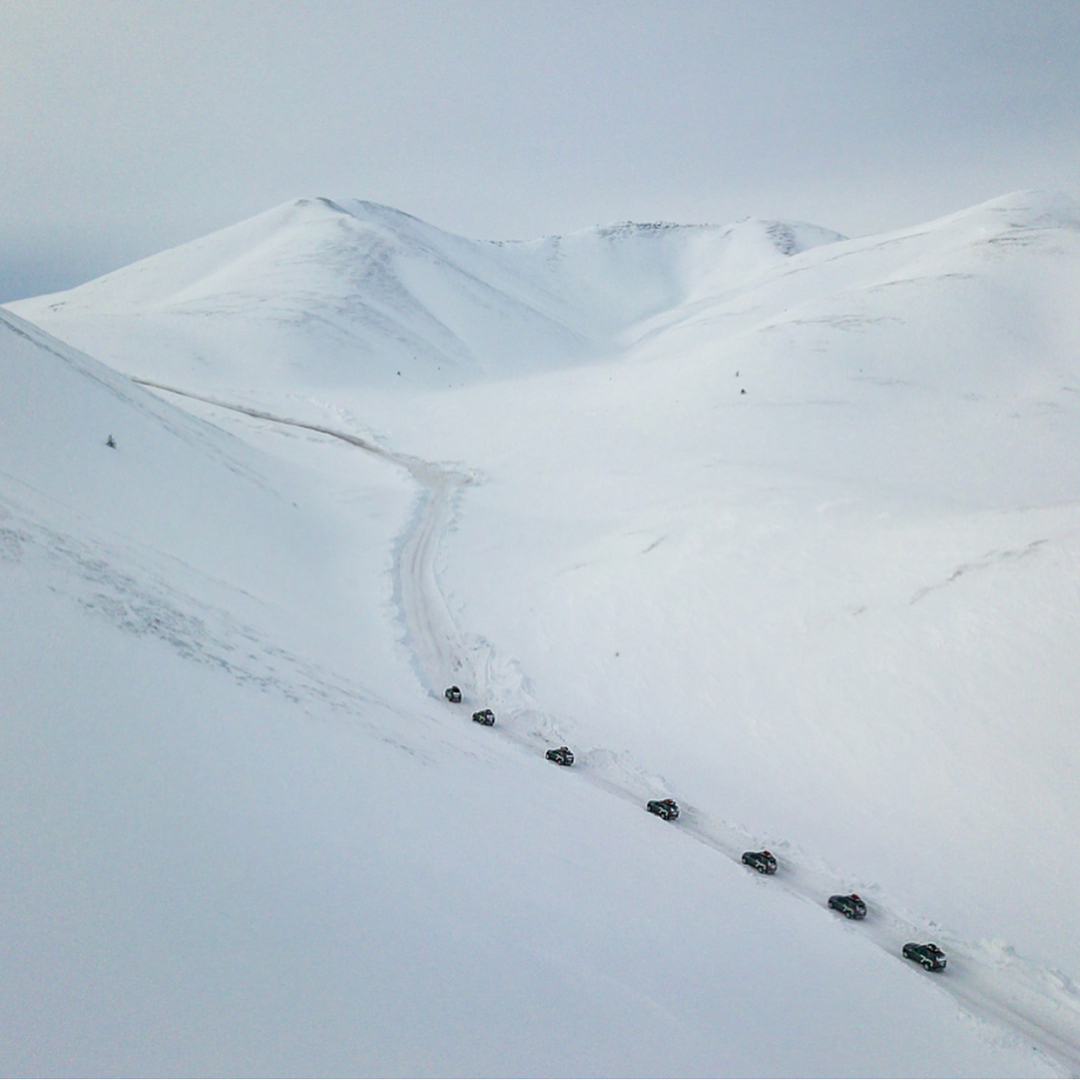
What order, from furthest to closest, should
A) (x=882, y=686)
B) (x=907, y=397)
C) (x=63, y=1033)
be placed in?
(x=907, y=397) < (x=882, y=686) < (x=63, y=1033)

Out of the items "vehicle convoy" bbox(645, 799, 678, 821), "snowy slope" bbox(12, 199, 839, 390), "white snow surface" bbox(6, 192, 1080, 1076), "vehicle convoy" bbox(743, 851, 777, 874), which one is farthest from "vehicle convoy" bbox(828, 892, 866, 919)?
"snowy slope" bbox(12, 199, 839, 390)

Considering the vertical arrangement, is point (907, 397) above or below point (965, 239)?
below

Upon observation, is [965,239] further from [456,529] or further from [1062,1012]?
[1062,1012]

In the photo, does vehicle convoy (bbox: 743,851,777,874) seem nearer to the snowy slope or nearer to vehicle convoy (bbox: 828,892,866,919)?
vehicle convoy (bbox: 828,892,866,919)

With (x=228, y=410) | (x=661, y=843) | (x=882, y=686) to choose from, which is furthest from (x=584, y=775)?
(x=228, y=410)

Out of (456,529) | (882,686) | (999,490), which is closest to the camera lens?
(882,686)

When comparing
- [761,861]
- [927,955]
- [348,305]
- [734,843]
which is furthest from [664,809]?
[348,305]

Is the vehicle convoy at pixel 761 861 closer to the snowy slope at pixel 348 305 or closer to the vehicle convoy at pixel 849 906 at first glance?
the vehicle convoy at pixel 849 906
